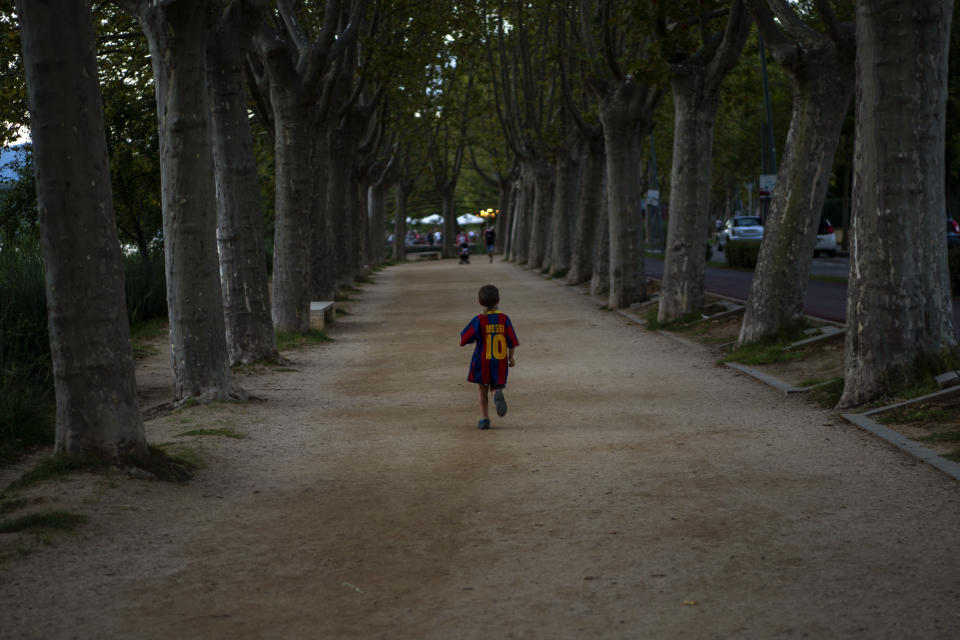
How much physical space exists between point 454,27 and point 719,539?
1854 cm

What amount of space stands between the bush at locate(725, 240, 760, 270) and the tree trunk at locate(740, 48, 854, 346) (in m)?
23.5

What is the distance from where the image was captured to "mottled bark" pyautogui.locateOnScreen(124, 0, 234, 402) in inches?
408

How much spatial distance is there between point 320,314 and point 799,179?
9758 mm

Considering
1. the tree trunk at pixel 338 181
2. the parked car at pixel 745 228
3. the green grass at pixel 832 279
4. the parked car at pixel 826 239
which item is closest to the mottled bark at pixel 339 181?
the tree trunk at pixel 338 181

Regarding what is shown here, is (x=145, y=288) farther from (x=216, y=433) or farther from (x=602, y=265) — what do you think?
(x=216, y=433)

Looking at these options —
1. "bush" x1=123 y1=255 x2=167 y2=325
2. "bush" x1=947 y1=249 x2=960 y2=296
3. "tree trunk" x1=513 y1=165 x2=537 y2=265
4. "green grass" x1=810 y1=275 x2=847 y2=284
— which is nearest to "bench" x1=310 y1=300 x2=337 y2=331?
"bush" x1=123 y1=255 x2=167 y2=325

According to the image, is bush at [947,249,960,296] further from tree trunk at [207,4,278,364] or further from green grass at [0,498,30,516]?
green grass at [0,498,30,516]

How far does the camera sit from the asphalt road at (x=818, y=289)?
20342mm

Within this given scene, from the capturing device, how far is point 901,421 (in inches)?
373

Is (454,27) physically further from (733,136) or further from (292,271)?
(733,136)

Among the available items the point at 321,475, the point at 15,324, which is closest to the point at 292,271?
the point at 15,324

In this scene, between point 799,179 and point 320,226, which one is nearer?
point 799,179

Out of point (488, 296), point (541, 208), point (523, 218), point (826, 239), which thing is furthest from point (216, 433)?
point (523, 218)

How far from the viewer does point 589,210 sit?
30.3 m
